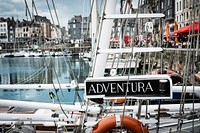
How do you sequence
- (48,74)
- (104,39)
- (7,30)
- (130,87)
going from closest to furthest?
(130,87) → (104,39) → (48,74) → (7,30)

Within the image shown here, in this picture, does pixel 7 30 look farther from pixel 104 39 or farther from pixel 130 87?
pixel 130 87

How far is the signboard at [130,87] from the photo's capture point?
10.2ft

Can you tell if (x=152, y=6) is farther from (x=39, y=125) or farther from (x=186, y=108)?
(x=39, y=125)

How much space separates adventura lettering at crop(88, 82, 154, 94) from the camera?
3.17 m

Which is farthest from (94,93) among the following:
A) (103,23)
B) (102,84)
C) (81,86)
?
(81,86)

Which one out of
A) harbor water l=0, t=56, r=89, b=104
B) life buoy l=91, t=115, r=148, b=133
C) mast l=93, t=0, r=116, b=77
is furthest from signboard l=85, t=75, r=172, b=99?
harbor water l=0, t=56, r=89, b=104

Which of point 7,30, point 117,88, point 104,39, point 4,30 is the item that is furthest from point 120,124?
point 4,30

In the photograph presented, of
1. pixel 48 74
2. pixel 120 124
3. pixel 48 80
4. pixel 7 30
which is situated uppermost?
pixel 7 30

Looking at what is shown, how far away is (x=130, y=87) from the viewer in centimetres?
320

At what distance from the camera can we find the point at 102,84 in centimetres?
319

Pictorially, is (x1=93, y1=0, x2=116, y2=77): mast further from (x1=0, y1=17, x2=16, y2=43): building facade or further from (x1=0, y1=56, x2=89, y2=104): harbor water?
(x1=0, y1=17, x2=16, y2=43): building facade

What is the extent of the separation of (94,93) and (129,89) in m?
0.42

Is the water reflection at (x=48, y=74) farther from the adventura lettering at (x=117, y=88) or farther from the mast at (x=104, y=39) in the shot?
the adventura lettering at (x=117, y=88)

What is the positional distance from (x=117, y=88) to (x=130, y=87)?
15cm
